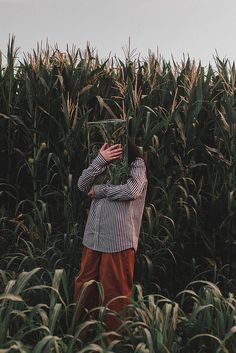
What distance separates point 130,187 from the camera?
3.25 m

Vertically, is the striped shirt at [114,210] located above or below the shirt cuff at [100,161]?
below

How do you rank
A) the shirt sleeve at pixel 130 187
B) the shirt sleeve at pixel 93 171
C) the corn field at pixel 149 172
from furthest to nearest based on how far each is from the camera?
1. the corn field at pixel 149 172
2. the shirt sleeve at pixel 93 171
3. the shirt sleeve at pixel 130 187

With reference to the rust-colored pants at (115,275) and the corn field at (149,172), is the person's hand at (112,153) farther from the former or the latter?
the corn field at (149,172)

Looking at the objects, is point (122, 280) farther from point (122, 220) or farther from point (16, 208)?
point (16, 208)

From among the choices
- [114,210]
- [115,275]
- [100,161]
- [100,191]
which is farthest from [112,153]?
[115,275]

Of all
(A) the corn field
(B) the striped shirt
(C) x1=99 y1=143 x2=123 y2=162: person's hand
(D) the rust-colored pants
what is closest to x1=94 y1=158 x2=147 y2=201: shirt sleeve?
(B) the striped shirt

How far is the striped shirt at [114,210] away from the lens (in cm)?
329

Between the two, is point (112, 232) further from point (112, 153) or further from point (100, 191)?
point (112, 153)

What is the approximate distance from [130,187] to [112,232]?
0.96 ft

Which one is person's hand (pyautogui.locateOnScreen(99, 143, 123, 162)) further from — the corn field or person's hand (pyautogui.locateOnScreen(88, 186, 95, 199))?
the corn field

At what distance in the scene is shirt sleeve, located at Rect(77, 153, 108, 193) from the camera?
336 centimetres

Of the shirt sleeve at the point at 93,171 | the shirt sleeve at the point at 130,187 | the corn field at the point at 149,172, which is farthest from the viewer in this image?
the corn field at the point at 149,172

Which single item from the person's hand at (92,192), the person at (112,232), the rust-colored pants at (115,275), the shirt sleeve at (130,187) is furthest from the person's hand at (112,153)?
the rust-colored pants at (115,275)

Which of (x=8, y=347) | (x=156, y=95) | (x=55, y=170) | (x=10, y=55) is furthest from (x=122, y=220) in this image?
(x=10, y=55)
